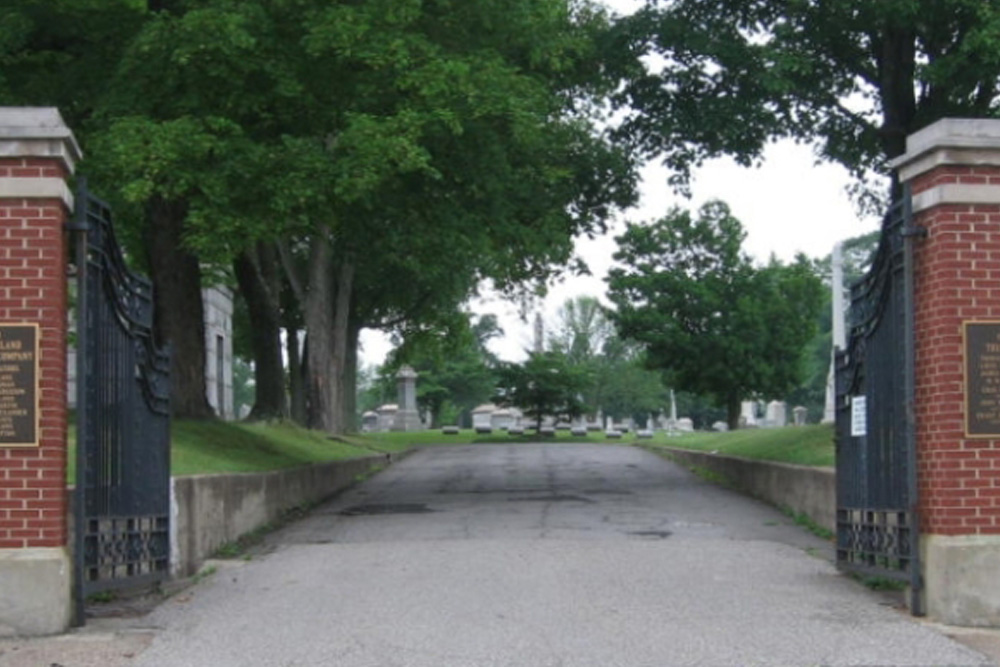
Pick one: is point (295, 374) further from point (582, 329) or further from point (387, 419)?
point (582, 329)

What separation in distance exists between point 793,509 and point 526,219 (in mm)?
8076

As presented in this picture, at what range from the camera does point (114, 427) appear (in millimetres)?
10117

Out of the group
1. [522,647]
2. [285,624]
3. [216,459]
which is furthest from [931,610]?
[216,459]

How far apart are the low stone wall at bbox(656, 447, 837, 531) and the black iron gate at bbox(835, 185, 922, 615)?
184 centimetres

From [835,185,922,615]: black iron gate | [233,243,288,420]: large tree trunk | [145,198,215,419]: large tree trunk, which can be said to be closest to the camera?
[835,185,922,615]: black iron gate

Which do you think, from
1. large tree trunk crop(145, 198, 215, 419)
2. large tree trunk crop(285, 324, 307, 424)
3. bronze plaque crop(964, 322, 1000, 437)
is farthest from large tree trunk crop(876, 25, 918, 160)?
large tree trunk crop(285, 324, 307, 424)

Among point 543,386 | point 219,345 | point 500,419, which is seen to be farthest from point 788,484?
point 500,419

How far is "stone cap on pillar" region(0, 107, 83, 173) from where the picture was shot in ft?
28.9

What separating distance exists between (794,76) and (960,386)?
1178 cm

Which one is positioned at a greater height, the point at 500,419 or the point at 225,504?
the point at 225,504

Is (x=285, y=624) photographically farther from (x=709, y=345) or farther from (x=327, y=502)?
(x=709, y=345)

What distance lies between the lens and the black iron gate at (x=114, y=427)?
9.30 m

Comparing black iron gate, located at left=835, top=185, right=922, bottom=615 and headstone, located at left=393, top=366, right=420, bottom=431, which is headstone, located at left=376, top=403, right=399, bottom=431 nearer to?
headstone, located at left=393, top=366, right=420, bottom=431

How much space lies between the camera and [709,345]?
43.9m
